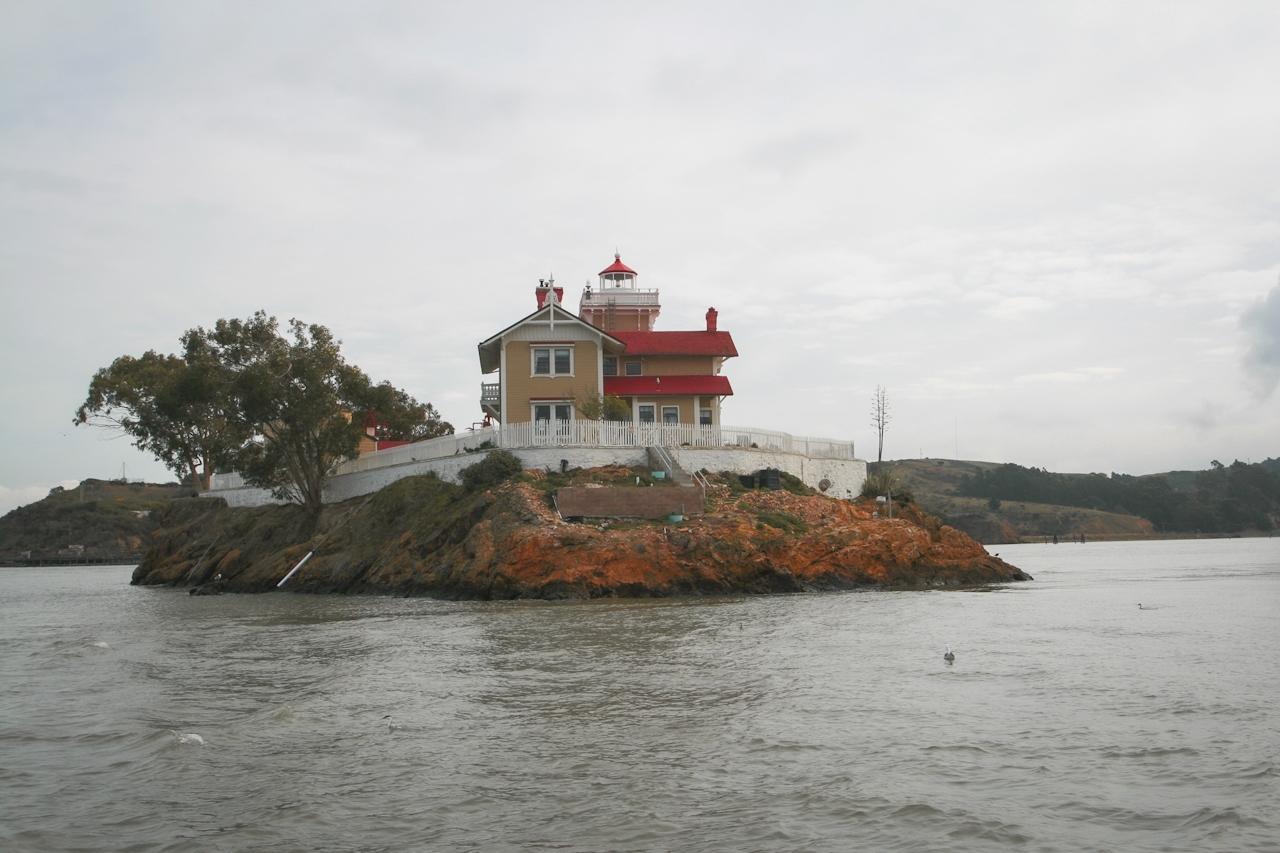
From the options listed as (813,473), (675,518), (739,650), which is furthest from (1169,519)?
(739,650)

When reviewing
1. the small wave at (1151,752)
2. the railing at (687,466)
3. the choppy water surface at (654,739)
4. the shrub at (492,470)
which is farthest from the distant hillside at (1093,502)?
the small wave at (1151,752)

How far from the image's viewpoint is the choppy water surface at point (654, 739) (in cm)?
794

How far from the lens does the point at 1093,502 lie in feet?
496

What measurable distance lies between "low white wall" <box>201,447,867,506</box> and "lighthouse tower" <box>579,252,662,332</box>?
1499 centimetres

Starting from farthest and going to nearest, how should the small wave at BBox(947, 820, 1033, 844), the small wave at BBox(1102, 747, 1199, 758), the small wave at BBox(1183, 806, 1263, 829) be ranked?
the small wave at BBox(1102, 747, 1199, 758), the small wave at BBox(1183, 806, 1263, 829), the small wave at BBox(947, 820, 1033, 844)

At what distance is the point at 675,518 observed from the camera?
32.4 meters

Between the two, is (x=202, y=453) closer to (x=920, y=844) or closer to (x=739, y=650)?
(x=739, y=650)

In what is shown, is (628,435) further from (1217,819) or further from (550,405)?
(1217,819)

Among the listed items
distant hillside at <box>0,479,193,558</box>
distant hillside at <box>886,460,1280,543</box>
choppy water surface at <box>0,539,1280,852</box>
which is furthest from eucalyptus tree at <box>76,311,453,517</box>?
distant hillside at <box>886,460,1280,543</box>

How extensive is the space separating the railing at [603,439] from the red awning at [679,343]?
768 centimetres

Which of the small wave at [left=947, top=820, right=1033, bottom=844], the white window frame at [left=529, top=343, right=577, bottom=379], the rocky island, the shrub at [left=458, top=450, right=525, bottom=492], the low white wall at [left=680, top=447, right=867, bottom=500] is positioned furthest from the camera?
the white window frame at [left=529, top=343, right=577, bottom=379]

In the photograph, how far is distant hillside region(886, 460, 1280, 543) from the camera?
139m

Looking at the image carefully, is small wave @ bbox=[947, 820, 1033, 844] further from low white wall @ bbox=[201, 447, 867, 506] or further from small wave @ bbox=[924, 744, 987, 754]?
low white wall @ bbox=[201, 447, 867, 506]

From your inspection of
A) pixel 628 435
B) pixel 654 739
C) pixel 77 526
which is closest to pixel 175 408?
pixel 628 435
